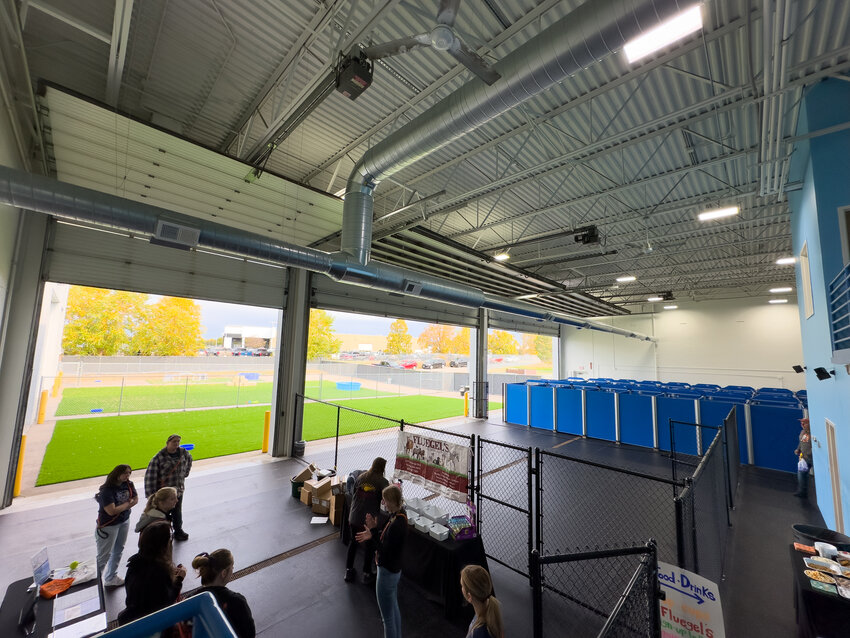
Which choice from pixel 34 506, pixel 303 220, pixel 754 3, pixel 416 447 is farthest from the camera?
pixel 303 220

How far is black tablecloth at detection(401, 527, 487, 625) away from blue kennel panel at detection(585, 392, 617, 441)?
38.2 feet

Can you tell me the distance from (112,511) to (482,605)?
4.75 metres

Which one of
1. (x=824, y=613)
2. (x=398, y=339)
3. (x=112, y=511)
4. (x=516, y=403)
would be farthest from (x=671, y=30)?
(x=398, y=339)

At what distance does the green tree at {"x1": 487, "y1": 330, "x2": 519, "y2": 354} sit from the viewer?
46875 mm

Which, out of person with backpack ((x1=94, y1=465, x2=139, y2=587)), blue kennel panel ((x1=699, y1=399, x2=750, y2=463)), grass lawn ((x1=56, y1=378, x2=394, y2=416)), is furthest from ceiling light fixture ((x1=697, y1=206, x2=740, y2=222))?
grass lawn ((x1=56, y1=378, x2=394, y2=416))

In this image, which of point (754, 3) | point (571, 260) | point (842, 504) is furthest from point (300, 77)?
point (571, 260)

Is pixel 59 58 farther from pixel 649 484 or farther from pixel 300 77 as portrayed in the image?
pixel 649 484

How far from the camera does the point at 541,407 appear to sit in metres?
16.3

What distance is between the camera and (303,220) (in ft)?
28.0

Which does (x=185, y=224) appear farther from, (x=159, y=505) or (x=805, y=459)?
(x=805, y=459)

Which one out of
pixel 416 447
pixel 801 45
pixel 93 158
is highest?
pixel 801 45

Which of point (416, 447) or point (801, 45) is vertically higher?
point (801, 45)

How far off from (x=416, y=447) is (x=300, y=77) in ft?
20.2

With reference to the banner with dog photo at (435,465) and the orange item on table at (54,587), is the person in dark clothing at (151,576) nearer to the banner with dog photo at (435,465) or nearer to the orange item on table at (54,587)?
the orange item on table at (54,587)
